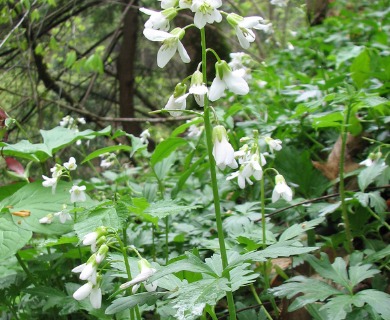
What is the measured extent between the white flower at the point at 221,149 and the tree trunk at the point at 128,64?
5212 millimetres

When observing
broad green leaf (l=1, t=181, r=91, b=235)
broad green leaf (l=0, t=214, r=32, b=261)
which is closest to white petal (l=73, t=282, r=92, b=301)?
broad green leaf (l=0, t=214, r=32, b=261)

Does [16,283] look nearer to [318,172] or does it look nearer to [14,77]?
[318,172]

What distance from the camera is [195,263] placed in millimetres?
1300

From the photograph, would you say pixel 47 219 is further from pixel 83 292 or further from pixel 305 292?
pixel 305 292

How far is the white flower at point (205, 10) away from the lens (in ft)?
4.05

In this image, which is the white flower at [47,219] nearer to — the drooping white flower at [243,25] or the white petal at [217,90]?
the white petal at [217,90]

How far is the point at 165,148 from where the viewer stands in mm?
2275

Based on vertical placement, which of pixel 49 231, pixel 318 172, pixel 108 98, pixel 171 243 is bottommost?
pixel 108 98

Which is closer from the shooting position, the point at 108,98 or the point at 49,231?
the point at 49,231

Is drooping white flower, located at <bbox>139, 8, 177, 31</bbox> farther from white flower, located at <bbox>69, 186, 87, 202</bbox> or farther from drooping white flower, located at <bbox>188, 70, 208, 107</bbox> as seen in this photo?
white flower, located at <bbox>69, 186, 87, 202</bbox>

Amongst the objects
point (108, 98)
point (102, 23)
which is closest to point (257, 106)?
point (108, 98)

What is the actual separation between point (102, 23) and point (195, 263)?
624 centimetres

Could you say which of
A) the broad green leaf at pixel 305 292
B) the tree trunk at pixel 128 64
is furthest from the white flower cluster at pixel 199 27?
the tree trunk at pixel 128 64

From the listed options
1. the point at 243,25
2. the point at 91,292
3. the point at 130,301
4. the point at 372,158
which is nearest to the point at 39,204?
the point at 91,292
